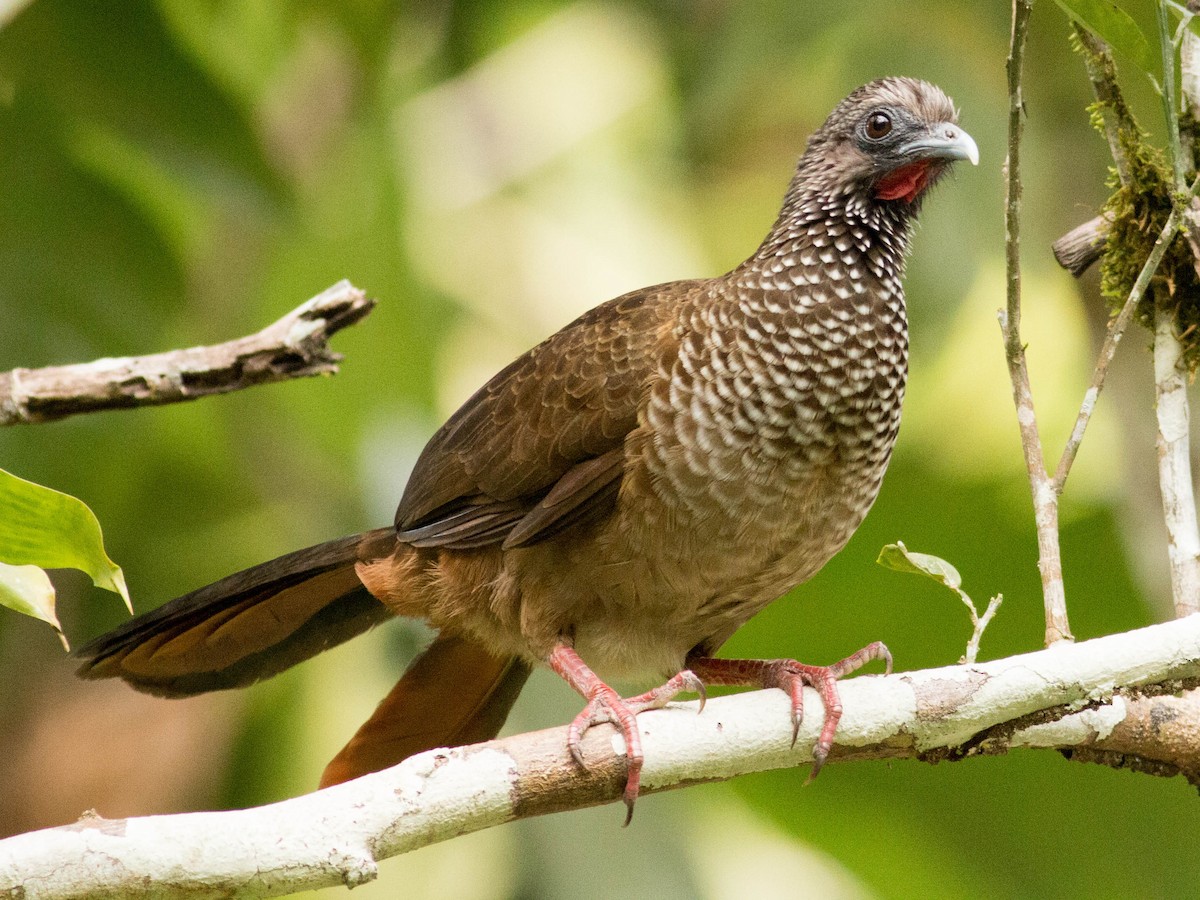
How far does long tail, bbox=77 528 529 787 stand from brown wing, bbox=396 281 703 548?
0.79ft

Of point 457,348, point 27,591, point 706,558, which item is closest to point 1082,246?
point 706,558

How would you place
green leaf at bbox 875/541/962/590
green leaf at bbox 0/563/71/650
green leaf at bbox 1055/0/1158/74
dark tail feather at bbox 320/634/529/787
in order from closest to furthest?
1. green leaf at bbox 0/563/71/650
2. green leaf at bbox 1055/0/1158/74
3. green leaf at bbox 875/541/962/590
4. dark tail feather at bbox 320/634/529/787

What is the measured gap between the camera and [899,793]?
4.82 m

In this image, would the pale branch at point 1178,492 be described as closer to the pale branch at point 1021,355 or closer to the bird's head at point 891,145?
the pale branch at point 1021,355

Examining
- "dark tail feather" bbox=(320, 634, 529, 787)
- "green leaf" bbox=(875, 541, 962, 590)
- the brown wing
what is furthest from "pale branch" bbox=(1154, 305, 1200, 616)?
"dark tail feather" bbox=(320, 634, 529, 787)

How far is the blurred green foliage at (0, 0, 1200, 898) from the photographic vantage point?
4.38 metres

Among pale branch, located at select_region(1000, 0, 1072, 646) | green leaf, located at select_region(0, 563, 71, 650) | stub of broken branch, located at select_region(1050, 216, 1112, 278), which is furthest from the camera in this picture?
stub of broken branch, located at select_region(1050, 216, 1112, 278)

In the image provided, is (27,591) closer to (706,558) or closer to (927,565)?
(706,558)

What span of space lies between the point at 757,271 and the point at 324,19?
2.83 meters

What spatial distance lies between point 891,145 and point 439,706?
1.79 meters

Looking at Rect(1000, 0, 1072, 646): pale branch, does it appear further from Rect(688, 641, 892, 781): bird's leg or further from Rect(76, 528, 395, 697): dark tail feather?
Rect(76, 528, 395, 697): dark tail feather

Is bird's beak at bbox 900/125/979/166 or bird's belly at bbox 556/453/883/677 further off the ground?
bird's beak at bbox 900/125/979/166

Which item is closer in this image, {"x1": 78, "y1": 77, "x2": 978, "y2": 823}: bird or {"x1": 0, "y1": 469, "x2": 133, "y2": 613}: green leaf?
{"x1": 0, "y1": 469, "x2": 133, "y2": 613}: green leaf

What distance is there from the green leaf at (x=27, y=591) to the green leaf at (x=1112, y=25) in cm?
182
